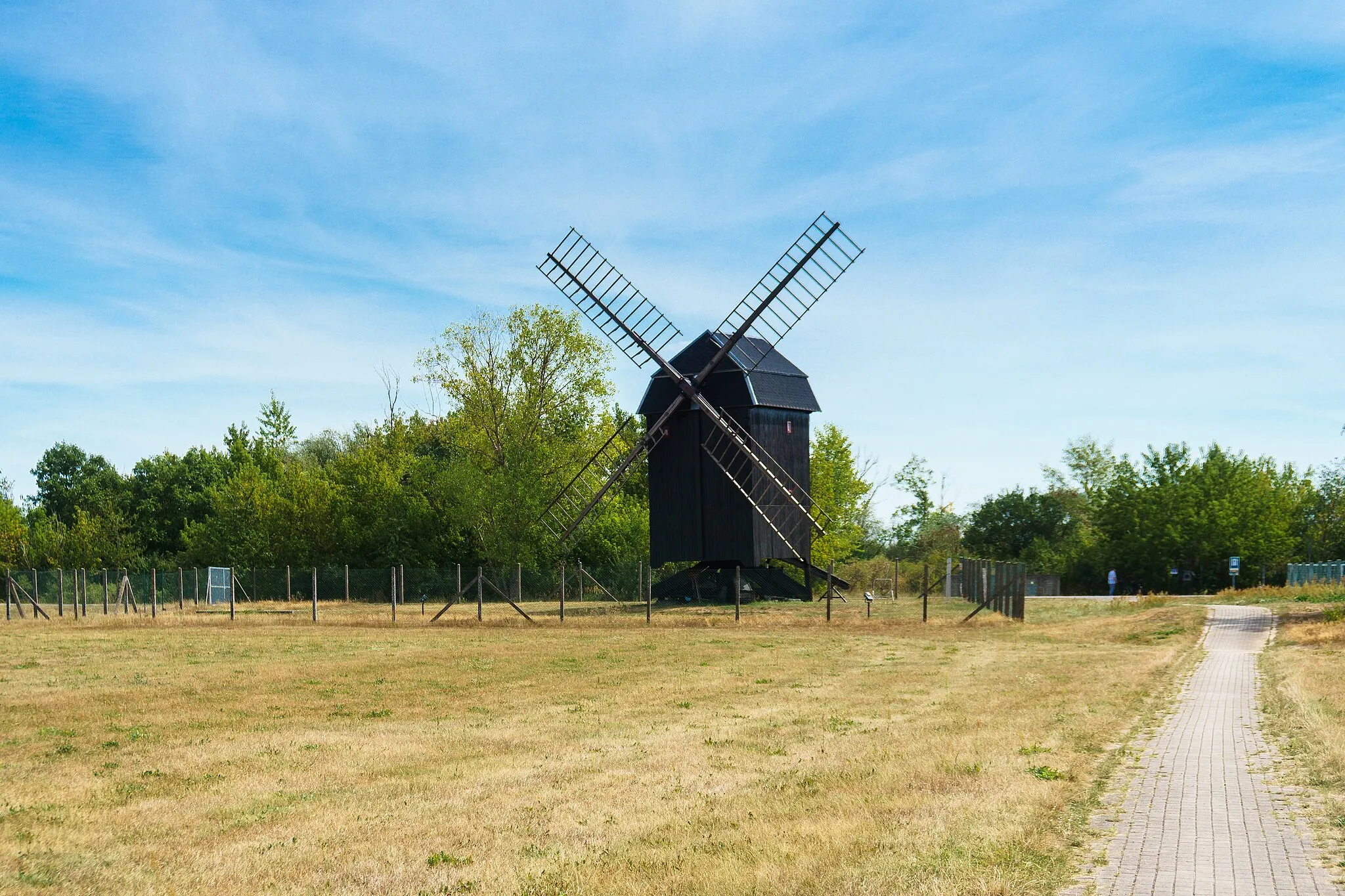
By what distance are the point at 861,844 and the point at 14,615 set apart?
43.0 meters

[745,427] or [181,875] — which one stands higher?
[745,427]

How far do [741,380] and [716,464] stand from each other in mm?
3117

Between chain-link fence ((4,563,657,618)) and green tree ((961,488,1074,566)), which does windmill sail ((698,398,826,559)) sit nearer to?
chain-link fence ((4,563,657,618))

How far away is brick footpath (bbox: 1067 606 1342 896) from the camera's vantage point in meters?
7.66

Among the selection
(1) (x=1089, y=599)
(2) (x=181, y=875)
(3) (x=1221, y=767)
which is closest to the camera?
(2) (x=181, y=875)

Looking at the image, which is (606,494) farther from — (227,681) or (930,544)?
(930,544)

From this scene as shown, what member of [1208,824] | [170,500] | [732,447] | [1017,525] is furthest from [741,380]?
[170,500]

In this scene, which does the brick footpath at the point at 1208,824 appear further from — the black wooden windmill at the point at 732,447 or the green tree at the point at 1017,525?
the green tree at the point at 1017,525

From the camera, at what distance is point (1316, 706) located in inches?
639

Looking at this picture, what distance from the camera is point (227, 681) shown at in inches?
808

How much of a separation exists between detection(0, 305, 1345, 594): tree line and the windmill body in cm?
1204

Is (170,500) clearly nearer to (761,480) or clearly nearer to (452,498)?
(452,498)

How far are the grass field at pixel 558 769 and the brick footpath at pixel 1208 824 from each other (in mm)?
481

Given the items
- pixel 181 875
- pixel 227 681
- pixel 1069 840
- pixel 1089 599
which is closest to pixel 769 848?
pixel 1069 840
